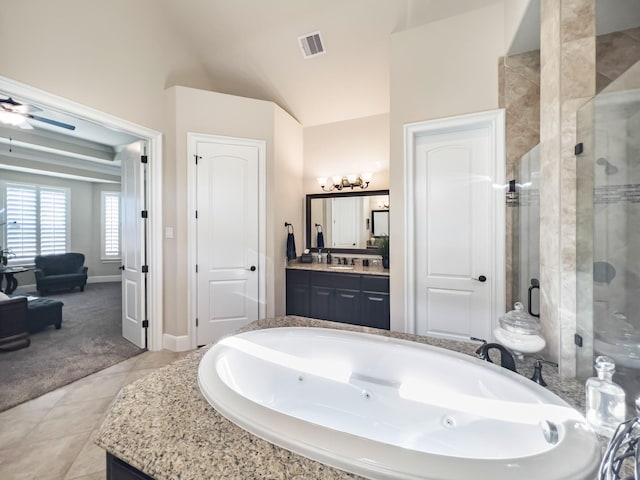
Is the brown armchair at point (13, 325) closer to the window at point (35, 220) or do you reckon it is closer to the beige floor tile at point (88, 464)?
the beige floor tile at point (88, 464)

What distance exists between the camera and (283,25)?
2859mm

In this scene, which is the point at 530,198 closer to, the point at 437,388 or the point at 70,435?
the point at 437,388

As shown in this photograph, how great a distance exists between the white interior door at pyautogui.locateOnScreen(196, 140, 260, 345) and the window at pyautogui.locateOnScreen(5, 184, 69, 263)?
5438mm

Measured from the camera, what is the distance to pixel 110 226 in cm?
698

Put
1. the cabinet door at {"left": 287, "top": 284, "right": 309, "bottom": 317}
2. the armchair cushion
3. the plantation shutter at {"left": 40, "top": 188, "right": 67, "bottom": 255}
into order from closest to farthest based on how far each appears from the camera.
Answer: the cabinet door at {"left": 287, "top": 284, "right": 309, "bottom": 317}, the armchair cushion, the plantation shutter at {"left": 40, "top": 188, "right": 67, "bottom": 255}

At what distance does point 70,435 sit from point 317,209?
3.15m

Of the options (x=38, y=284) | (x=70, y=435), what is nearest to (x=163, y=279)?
(x=70, y=435)

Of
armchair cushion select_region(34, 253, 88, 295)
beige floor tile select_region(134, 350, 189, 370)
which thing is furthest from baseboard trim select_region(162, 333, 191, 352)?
armchair cushion select_region(34, 253, 88, 295)

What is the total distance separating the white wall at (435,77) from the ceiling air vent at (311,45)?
2.59 ft

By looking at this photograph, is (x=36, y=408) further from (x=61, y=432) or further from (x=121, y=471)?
(x=121, y=471)

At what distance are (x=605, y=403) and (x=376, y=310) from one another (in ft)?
7.02

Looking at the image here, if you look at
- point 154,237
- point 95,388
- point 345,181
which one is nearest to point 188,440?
point 95,388

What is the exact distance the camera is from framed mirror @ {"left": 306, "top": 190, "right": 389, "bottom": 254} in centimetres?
358

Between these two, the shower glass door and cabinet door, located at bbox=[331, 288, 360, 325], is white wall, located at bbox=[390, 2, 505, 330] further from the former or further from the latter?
the shower glass door
